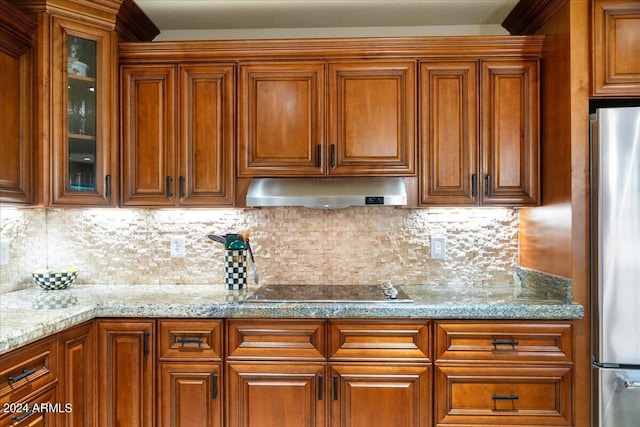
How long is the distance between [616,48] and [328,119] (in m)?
1.46

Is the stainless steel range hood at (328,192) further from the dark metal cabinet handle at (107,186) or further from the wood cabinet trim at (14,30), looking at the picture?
the wood cabinet trim at (14,30)

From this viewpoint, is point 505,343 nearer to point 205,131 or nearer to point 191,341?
point 191,341

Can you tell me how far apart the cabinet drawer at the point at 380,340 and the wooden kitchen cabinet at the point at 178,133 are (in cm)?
96

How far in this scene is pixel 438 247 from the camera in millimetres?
2691

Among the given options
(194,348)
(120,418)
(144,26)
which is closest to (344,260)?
(194,348)

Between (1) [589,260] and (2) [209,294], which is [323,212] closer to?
(2) [209,294]

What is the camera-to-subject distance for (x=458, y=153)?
7.78ft

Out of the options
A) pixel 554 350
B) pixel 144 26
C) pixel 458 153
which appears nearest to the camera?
pixel 554 350

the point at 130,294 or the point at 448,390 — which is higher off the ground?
the point at 130,294

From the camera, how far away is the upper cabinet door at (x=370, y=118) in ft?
7.82

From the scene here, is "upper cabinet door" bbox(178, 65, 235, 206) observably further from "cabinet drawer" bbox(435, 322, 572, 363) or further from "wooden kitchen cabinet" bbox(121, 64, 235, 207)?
"cabinet drawer" bbox(435, 322, 572, 363)

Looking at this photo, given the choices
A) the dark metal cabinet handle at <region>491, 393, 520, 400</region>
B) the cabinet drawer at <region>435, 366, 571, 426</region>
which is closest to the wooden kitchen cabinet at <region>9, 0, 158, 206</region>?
the cabinet drawer at <region>435, 366, 571, 426</region>

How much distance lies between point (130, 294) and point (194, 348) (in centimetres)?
56

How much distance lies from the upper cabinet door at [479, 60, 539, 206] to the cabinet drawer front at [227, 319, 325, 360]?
1195 mm
